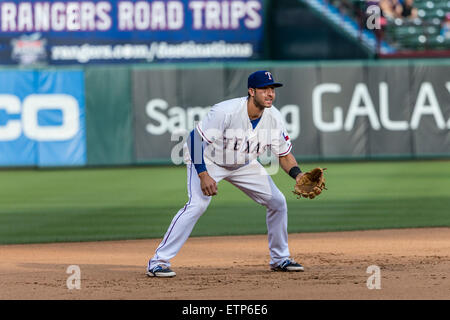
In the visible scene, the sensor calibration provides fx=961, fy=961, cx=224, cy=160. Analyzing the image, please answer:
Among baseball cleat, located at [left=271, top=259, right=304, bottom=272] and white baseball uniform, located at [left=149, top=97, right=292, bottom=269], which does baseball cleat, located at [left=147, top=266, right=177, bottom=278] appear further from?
baseball cleat, located at [left=271, top=259, right=304, bottom=272]

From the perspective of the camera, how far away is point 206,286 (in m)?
7.07

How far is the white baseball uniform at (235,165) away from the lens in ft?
24.3

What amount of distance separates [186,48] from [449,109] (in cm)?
777

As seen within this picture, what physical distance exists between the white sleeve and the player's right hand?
0.90 ft

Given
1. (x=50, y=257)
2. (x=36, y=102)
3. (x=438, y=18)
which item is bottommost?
(x=50, y=257)

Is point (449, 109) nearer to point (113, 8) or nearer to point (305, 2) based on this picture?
point (305, 2)

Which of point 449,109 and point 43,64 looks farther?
point 43,64

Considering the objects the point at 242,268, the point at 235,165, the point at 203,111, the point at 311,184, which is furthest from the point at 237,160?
the point at 203,111

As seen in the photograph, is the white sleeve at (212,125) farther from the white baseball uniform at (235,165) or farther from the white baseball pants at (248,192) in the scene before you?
the white baseball pants at (248,192)

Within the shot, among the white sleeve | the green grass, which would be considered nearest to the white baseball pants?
the white sleeve

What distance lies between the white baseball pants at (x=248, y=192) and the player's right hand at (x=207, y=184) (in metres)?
0.15

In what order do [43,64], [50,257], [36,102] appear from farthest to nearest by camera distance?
[43,64], [36,102], [50,257]
